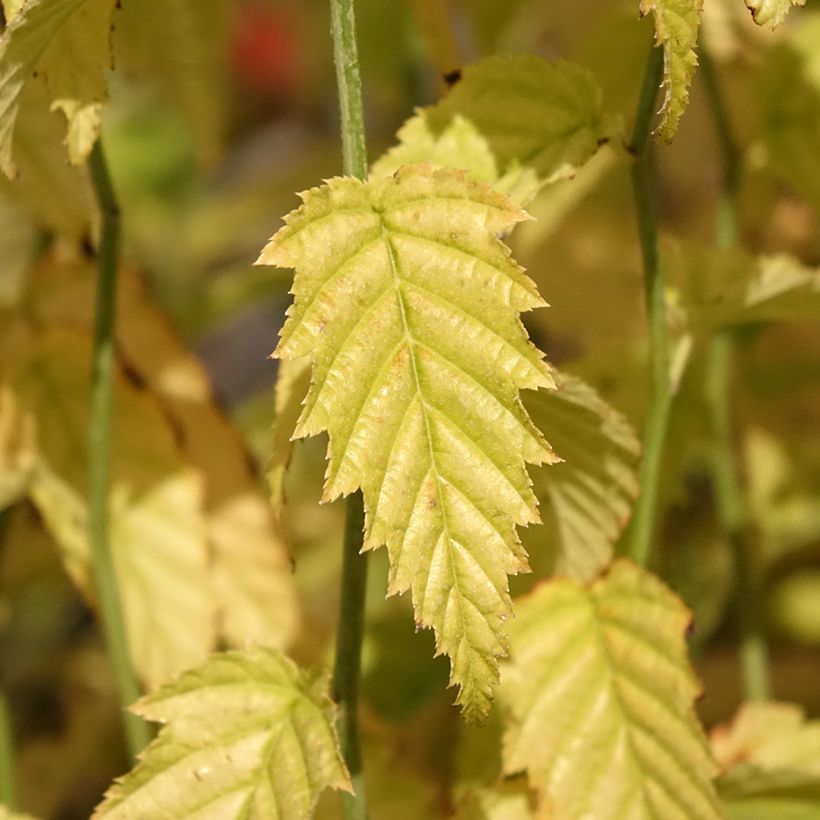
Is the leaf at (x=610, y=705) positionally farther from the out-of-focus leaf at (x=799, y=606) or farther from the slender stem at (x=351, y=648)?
the out-of-focus leaf at (x=799, y=606)

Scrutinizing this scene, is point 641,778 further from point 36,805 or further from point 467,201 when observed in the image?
point 36,805

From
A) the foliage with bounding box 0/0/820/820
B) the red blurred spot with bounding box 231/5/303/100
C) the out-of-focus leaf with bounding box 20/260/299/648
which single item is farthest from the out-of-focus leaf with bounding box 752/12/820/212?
the red blurred spot with bounding box 231/5/303/100

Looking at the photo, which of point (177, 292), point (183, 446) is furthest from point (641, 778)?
point (177, 292)

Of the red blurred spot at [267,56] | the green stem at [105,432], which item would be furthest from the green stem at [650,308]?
the red blurred spot at [267,56]

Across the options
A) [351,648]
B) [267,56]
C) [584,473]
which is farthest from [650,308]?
[267,56]

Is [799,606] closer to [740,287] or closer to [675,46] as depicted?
[740,287]

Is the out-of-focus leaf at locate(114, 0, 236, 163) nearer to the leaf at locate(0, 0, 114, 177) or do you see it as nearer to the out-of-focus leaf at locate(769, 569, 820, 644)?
the leaf at locate(0, 0, 114, 177)

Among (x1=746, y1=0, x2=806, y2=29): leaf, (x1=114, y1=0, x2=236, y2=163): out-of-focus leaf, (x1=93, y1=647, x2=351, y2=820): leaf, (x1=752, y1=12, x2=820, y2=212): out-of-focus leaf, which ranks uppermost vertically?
(x1=114, y1=0, x2=236, y2=163): out-of-focus leaf
